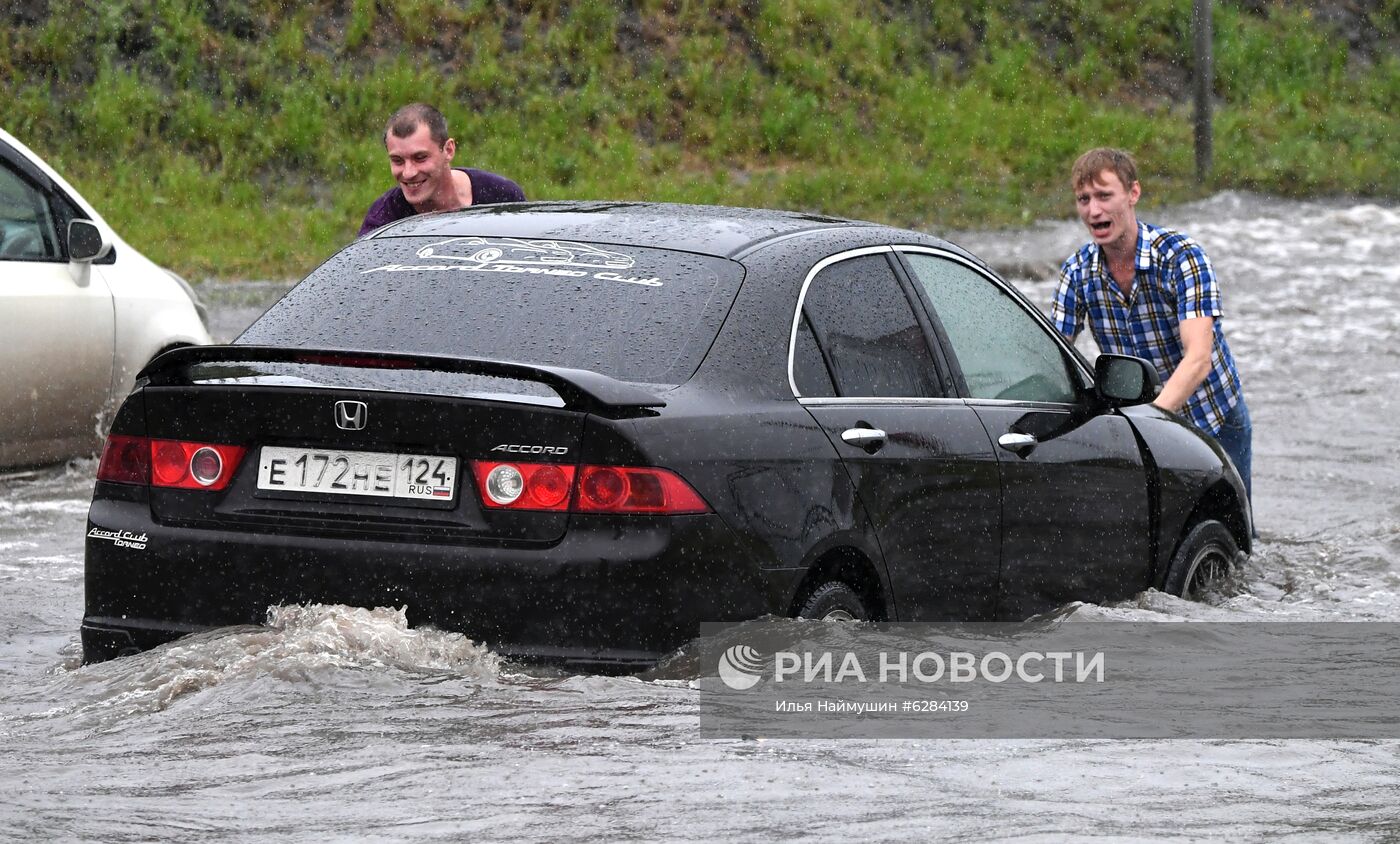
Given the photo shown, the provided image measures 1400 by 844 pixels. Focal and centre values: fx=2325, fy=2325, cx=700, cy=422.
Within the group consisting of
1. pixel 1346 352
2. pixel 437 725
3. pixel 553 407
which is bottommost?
pixel 1346 352

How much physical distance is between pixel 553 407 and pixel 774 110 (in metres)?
22.7

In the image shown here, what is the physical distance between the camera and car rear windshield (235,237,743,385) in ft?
18.8

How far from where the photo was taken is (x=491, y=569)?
5.30m

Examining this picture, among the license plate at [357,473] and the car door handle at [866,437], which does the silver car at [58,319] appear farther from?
the car door handle at [866,437]

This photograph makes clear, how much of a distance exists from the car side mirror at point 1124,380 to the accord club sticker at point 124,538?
10.0 ft

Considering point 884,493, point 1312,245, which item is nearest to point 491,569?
point 884,493

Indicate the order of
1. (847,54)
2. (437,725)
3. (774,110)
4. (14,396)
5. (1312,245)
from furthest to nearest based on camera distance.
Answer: (847,54)
(774,110)
(1312,245)
(14,396)
(437,725)

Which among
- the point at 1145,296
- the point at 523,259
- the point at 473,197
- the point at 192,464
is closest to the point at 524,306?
the point at 523,259

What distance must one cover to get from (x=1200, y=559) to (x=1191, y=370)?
3.14 feet

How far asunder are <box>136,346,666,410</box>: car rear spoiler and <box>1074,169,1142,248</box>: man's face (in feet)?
12.2

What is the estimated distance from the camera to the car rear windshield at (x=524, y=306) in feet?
18.8

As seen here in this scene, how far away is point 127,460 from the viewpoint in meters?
5.73

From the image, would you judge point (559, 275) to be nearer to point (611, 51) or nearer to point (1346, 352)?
point (1346, 352)

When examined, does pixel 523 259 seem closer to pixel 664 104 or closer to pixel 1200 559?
pixel 1200 559
